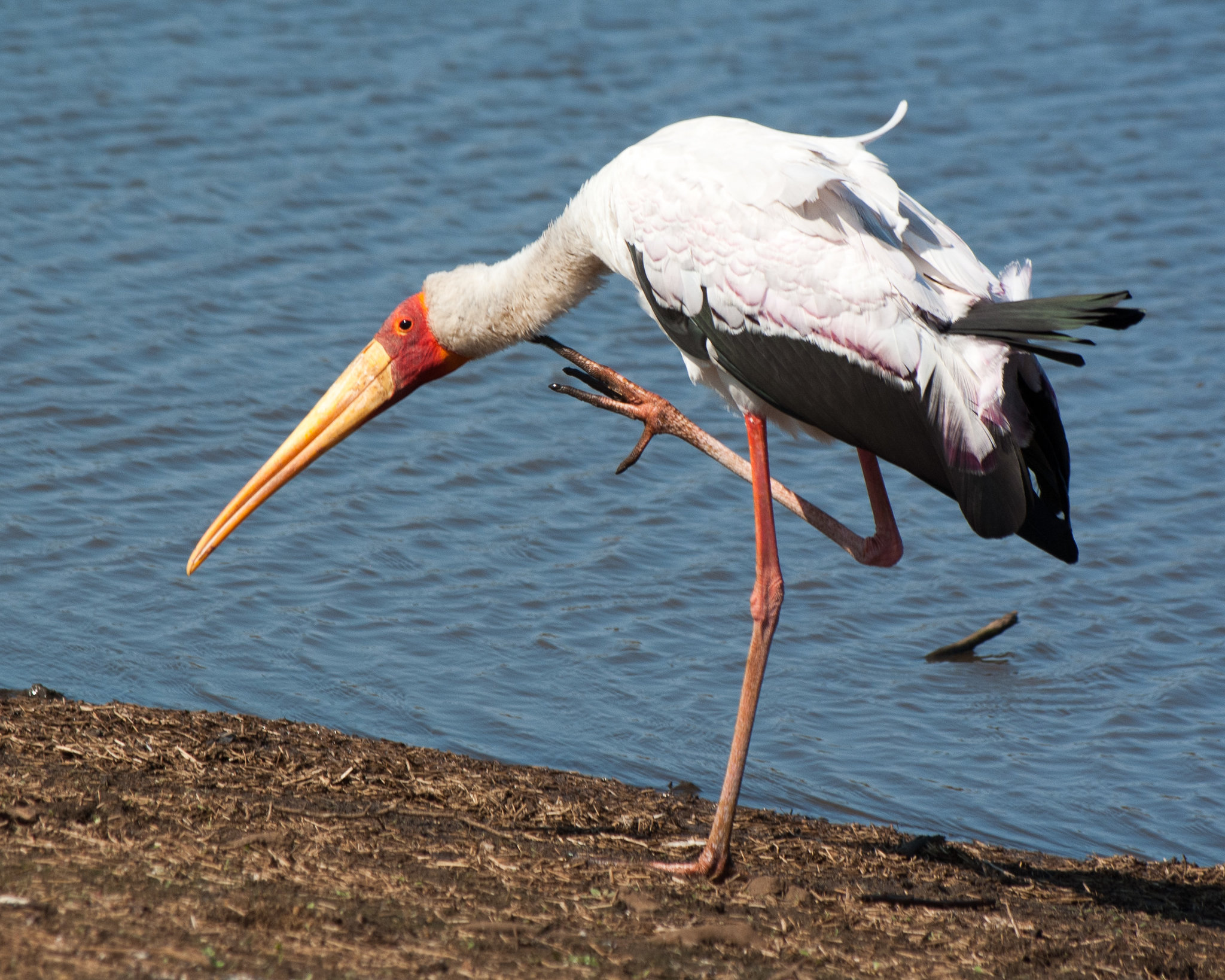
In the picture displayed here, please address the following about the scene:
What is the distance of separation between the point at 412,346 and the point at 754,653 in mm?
1663

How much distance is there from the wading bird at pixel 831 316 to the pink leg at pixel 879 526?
380mm

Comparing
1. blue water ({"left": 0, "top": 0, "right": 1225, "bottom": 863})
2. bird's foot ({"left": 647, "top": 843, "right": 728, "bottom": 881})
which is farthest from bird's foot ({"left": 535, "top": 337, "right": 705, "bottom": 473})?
bird's foot ({"left": 647, "top": 843, "right": 728, "bottom": 881})

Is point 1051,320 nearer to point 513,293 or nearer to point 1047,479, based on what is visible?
point 1047,479

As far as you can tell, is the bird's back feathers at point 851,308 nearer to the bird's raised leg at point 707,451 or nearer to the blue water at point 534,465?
the bird's raised leg at point 707,451

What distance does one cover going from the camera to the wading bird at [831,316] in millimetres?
4910

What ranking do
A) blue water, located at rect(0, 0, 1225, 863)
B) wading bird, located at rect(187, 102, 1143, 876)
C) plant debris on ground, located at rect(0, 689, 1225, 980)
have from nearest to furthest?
plant debris on ground, located at rect(0, 689, 1225, 980) → wading bird, located at rect(187, 102, 1143, 876) → blue water, located at rect(0, 0, 1225, 863)

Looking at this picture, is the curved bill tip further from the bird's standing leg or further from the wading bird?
the bird's standing leg

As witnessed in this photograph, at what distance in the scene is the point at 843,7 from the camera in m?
17.1

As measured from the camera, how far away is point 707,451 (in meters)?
5.97

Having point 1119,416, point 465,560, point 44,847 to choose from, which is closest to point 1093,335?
point 1119,416

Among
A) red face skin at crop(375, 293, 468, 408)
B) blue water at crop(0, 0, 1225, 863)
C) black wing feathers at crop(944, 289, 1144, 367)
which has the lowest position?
blue water at crop(0, 0, 1225, 863)

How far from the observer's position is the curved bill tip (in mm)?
5898

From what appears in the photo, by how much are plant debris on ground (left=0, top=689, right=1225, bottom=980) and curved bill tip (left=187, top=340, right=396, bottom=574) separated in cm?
87

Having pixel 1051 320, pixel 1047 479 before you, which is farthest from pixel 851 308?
pixel 1047 479
